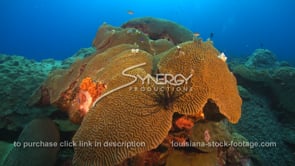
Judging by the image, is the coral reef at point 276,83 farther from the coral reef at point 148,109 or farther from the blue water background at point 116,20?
the blue water background at point 116,20

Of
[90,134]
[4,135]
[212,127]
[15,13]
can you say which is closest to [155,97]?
[90,134]

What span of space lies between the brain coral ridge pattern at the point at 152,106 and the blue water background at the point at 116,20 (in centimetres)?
8145

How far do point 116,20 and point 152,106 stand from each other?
→ 13936 centimetres

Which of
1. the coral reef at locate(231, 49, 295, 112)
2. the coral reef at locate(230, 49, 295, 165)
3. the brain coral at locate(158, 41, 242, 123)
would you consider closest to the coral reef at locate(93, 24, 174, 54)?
the brain coral at locate(158, 41, 242, 123)

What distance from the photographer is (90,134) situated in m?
2.62

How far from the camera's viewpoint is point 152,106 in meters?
2.67

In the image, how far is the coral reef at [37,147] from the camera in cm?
342

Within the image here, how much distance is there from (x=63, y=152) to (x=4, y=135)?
244cm

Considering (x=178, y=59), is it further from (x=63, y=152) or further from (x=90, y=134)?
(x=63, y=152)

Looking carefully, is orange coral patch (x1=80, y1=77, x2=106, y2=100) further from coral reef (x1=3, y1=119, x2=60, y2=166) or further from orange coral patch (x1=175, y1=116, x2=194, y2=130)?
orange coral patch (x1=175, y1=116, x2=194, y2=130)

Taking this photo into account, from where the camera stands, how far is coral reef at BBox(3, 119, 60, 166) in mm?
3422

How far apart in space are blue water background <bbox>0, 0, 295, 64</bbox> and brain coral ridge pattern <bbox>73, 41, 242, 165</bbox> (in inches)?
3207
